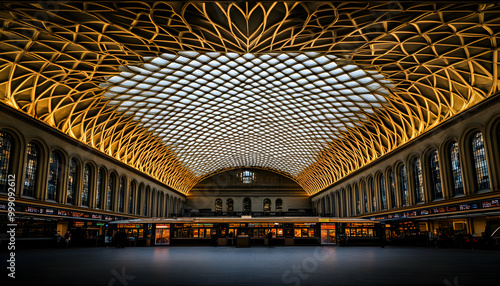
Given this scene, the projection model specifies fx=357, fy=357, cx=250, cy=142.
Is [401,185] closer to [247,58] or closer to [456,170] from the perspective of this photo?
[456,170]

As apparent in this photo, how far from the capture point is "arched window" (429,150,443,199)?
127ft

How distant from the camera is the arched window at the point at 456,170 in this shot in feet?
115

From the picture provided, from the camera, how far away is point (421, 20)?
981 inches

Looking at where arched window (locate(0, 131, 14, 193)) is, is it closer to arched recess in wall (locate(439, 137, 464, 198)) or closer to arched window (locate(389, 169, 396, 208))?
arched recess in wall (locate(439, 137, 464, 198))

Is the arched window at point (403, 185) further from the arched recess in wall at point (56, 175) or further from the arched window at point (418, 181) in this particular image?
the arched recess in wall at point (56, 175)

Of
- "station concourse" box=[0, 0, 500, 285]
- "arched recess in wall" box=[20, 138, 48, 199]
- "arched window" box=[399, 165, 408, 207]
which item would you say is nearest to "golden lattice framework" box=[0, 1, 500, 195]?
"station concourse" box=[0, 0, 500, 285]

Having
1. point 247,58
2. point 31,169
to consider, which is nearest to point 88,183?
point 31,169

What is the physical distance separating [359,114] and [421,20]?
2328 centimetres

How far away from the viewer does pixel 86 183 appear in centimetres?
4622

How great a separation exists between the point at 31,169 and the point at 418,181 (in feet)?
139

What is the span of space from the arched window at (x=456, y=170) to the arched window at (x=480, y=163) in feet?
7.32

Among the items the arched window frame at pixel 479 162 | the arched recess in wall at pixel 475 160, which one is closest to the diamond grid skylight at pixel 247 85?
the arched recess in wall at pixel 475 160

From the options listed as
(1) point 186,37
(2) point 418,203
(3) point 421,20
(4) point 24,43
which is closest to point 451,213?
(2) point 418,203

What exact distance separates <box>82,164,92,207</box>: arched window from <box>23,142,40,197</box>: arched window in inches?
354
